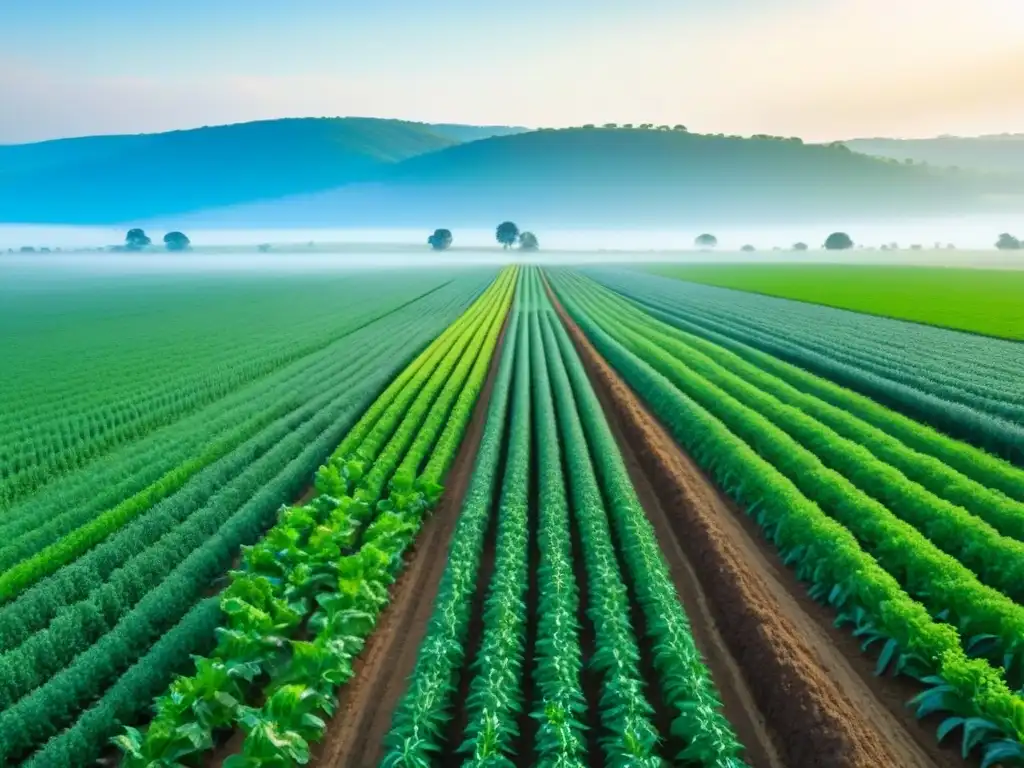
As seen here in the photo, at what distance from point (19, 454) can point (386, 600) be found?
34.8 ft

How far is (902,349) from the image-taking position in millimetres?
24641

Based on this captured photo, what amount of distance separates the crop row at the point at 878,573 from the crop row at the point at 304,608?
5.79 metres

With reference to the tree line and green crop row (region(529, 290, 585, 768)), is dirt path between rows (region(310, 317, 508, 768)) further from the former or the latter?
the tree line

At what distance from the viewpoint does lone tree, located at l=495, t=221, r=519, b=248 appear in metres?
175

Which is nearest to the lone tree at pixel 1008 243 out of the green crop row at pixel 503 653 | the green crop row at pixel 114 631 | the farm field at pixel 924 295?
the farm field at pixel 924 295

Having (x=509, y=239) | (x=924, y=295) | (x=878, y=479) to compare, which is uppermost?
(x=509, y=239)

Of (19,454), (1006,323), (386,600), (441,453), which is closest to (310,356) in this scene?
(19,454)

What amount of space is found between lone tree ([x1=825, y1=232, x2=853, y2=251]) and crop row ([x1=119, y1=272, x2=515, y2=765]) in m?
184

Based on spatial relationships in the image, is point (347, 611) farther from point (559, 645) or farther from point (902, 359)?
point (902, 359)

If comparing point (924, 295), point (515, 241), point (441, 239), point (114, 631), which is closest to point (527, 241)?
point (515, 241)

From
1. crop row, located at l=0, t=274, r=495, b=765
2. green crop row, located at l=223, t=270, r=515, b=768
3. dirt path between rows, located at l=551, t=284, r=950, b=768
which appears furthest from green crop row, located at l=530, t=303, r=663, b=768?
crop row, located at l=0, t=274, r=495, b=765

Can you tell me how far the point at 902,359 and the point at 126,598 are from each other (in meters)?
22.5

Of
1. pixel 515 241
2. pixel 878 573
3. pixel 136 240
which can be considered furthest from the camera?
pixel 136 240

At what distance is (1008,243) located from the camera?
159500 mm
